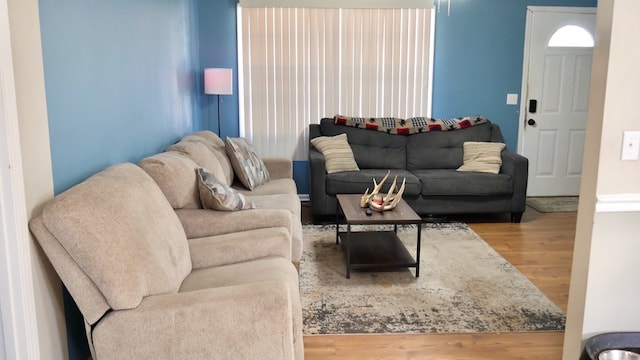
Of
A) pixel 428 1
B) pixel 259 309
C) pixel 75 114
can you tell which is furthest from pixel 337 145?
pixel 259 309

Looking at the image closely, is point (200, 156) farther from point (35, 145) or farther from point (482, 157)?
point (482, 157)

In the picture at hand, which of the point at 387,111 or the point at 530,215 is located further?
the point at 387,111

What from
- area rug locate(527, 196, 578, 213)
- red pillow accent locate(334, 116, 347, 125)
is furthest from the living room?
area rug locate(527, 196, 578, 213)

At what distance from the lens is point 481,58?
5629 millimetres

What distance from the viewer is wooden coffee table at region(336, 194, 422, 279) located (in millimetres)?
3365

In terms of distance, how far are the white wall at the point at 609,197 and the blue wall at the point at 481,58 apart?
382 cm

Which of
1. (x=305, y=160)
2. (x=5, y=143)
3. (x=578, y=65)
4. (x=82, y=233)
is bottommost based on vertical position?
(x=305, y=160)

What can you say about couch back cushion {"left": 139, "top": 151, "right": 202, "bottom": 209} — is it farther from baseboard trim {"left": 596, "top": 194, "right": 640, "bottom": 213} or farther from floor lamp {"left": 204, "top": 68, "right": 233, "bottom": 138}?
floor lamp {"left": 204, "top": 68, "right": 233, "bottom": 138}

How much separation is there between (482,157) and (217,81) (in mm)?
2630

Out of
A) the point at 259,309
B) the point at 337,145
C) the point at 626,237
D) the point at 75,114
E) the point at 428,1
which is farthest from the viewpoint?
the point at 428,1

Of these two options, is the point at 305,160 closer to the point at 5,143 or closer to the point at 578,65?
the point at 578,65

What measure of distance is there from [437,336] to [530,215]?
293 centimetres

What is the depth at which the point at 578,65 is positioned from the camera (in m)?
5.72

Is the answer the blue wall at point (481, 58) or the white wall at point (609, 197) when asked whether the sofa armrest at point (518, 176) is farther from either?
the white wall at point (609, 197)
